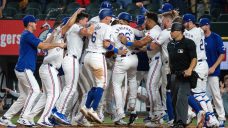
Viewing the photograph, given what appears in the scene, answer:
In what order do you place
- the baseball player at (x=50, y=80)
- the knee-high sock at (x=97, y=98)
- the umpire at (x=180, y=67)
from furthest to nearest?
the knee-high sock at (x=97, y=98), the baseball player at (x=50, y=80), the umpire at (x=180, y=67)

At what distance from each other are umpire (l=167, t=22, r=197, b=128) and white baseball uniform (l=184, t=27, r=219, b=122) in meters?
1.31

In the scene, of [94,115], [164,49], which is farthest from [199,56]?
[94,115]

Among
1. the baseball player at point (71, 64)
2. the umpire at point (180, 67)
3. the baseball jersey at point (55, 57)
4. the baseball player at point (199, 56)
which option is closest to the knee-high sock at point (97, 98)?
the baseball player at point (71, 64)

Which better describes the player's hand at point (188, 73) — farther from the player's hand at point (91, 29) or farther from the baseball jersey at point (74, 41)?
the baseball jersey at point (74, 41)

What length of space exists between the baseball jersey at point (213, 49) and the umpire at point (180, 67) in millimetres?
2207

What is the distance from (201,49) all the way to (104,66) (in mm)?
1814

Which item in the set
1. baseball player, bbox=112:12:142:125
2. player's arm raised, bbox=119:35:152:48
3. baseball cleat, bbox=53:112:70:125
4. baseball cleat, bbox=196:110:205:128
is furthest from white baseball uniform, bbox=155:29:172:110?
baseball cleat, bbox=53:112:70:125

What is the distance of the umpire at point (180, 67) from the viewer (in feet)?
44.9

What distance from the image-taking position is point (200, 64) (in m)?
15.3

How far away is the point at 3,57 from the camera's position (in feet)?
67.7

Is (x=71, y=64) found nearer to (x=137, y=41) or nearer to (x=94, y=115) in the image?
(x=94, y=115)

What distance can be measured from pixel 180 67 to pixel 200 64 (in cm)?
158

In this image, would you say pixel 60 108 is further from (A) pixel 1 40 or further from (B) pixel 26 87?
(A) pixel 1 40

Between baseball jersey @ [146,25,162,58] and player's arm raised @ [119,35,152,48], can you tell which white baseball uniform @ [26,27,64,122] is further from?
baseball jersey @ [146,25,162,58]
